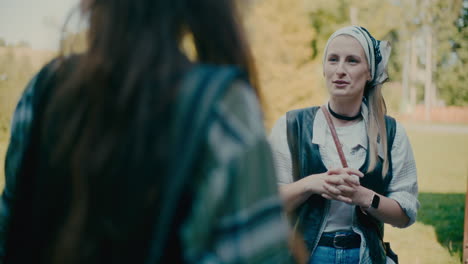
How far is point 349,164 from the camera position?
7.23ft

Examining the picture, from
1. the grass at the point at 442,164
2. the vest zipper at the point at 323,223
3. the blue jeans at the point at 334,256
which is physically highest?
the vest zipper at the point at 323,223

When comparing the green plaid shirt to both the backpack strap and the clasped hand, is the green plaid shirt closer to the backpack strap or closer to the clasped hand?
the backpack strap

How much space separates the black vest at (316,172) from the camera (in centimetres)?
210

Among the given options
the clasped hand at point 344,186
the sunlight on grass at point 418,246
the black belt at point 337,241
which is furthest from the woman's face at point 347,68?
the sunlight on grass at point 418,246

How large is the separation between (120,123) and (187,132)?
0.48 feet

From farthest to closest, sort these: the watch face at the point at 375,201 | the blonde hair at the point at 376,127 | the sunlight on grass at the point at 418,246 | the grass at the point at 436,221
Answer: the grass at the point at 436,221, the sunlight on grass at the point at 418,246, the blonde hair at the point at 376,127, the watch face at the point at 375,201

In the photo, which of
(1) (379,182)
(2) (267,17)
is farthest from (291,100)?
(1) (379,182)

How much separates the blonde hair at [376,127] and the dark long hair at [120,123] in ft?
4.71

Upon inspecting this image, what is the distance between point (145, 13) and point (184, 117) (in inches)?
9.8

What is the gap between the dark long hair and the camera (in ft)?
2.70

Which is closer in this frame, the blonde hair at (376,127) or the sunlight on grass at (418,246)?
the blonde hair at (376,127)

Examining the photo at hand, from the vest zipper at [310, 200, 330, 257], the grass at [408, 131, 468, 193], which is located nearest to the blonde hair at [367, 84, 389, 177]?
the vest zipper at [310, 200, 330, 257]

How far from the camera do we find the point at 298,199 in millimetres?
2111

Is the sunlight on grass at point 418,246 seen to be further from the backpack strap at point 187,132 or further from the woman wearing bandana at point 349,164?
the backpack strap at point 187,132
